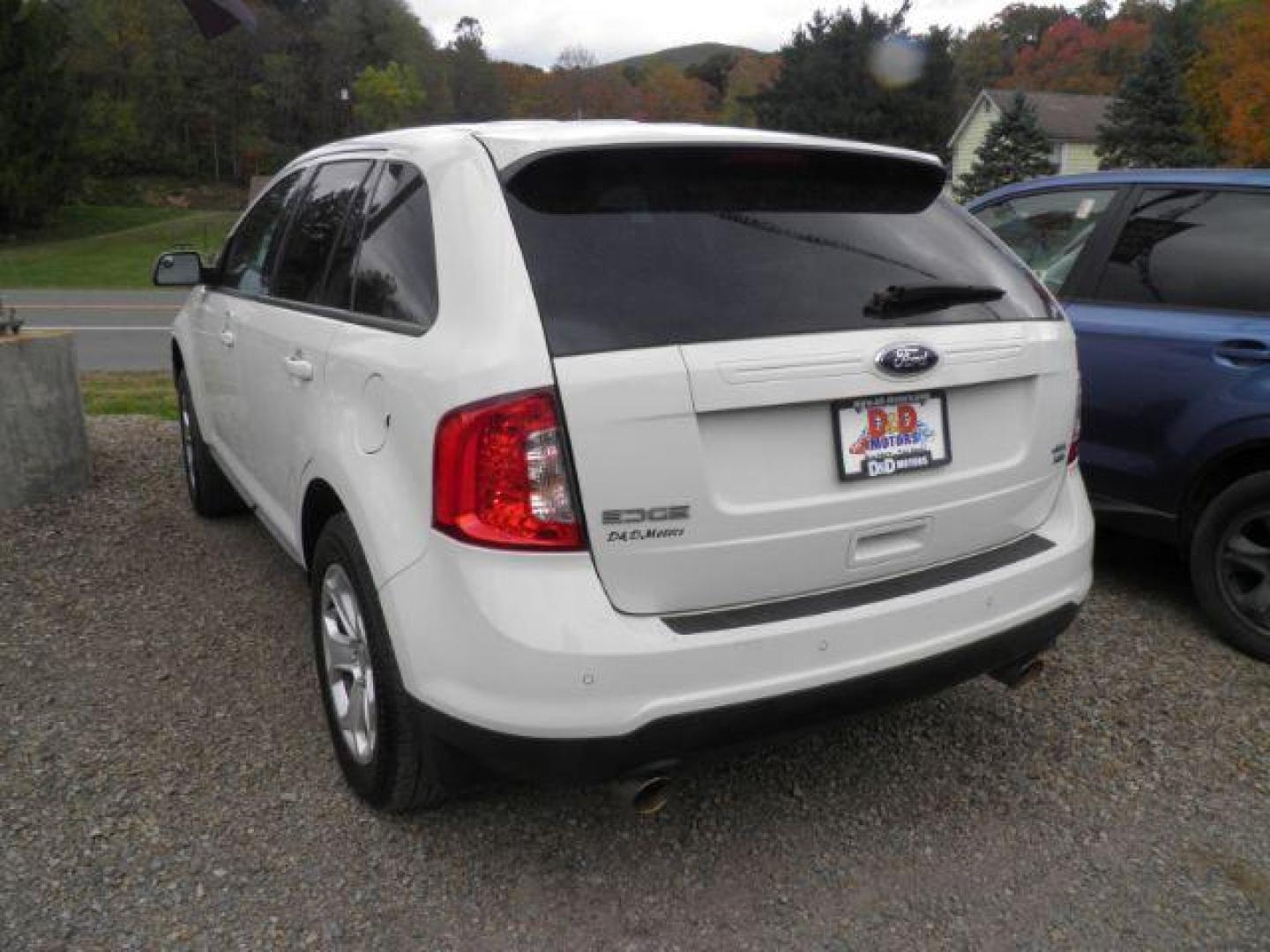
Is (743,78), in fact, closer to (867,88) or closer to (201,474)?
(867,88)

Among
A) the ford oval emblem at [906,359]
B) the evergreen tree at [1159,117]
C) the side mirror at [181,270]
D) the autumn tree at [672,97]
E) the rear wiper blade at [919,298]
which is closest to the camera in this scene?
the ford oval emblem at [906,359]

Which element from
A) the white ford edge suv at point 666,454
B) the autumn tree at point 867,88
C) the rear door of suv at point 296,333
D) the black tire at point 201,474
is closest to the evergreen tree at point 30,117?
the autumn tree at point 867,88

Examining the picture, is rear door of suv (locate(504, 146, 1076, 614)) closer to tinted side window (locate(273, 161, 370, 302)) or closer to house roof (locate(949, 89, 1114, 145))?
tinted side window (locate(273, 161, 370, 302))

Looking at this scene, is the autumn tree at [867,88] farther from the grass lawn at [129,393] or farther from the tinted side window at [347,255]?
the tinted side window at [347,255]

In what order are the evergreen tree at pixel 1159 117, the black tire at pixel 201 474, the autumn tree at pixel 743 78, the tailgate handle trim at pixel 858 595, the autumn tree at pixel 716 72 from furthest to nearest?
the autumn tree at pixel 716 72 < the autumn tree at pixel 743 78 < the evergreen tree at pixel 1159 117 < the black tire at pixel 201 474 < the tailgate handle trim at pixel 858 595

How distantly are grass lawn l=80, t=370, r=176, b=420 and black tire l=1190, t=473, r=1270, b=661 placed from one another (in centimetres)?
662

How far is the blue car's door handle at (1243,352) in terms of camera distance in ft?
11.7

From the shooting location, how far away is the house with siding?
5559 cm

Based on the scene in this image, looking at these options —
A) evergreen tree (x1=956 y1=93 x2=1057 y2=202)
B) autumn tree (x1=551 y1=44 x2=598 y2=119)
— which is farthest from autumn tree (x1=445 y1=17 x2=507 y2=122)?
evergreen tree (x1=956 y1=93 x2=1057 y2=202)

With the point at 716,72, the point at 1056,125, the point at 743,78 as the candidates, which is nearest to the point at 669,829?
the point at 1056,125

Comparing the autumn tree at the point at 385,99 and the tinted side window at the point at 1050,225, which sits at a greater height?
the autumn tree at the point at 385,99

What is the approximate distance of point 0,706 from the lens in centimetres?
329

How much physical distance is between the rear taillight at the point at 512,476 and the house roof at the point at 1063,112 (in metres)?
56.6

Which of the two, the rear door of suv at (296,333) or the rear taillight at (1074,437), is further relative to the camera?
the rear door of suv at (296,333)
